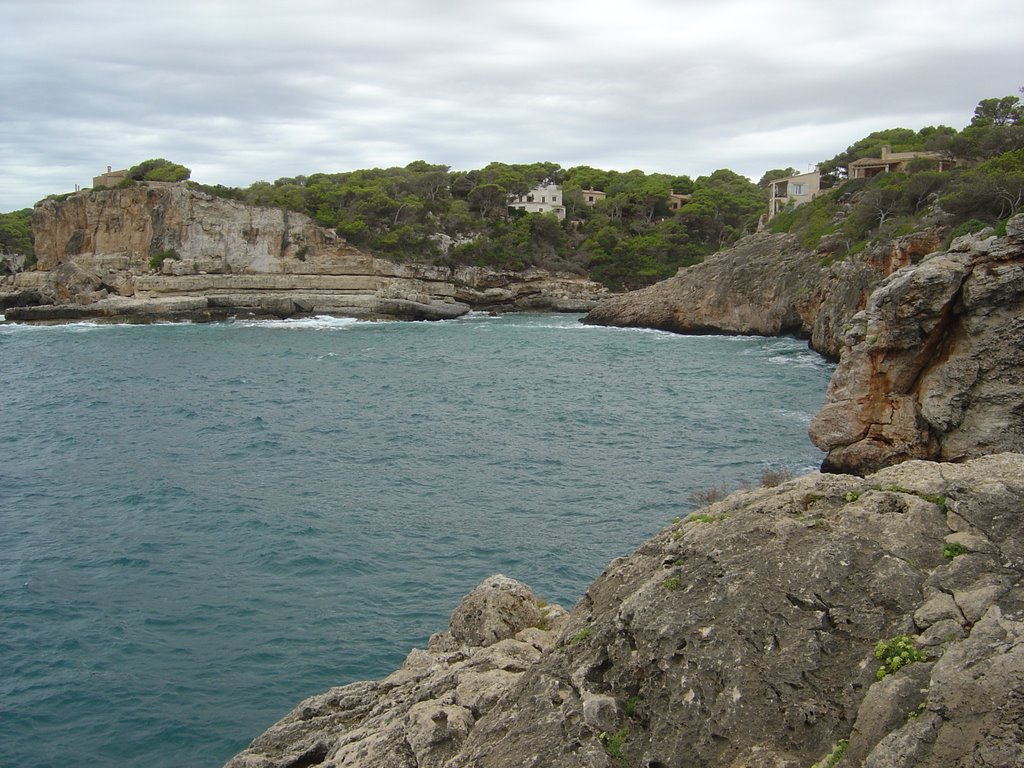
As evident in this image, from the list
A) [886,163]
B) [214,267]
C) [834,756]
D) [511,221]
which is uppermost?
[886,163]

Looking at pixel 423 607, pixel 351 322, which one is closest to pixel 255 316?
pixel 351 322

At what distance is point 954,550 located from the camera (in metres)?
5.34

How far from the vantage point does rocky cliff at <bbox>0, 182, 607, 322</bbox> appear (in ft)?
217

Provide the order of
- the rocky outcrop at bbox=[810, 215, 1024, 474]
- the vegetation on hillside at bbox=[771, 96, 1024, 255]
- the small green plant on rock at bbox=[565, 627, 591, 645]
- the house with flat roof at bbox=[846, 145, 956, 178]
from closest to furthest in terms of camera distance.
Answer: the small green plant on rock at bbox=[565, 627, 591, 645] < the rocky outcrop at bbox=[810, 215, 1024, 474] < the vegetation on hillside at bbox=[771, 96, 1024, 255] < the house with flat roof at bbox=[846, 145, 956, 178]

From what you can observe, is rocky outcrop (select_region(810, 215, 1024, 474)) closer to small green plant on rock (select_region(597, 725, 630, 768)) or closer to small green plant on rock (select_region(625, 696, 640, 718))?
small green plant on rock (select_region(625, 696, 640, 718))

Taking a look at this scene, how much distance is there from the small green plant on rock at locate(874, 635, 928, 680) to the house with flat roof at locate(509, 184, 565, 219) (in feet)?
281

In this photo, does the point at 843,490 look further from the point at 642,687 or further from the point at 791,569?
the point at 642,687

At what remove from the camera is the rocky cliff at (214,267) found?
66250mm

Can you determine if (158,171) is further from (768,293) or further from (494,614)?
(494,614)

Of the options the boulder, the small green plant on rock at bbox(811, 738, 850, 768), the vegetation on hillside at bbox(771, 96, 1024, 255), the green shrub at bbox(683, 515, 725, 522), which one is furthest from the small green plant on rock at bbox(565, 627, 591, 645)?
the vegetation on hillside at bbox(771, 96, 1024, 255)

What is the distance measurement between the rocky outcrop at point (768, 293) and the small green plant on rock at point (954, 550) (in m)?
35.0

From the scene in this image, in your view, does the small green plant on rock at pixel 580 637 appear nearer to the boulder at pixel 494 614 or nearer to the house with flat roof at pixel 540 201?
the boulder at pixel 494 614

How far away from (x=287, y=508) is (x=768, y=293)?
40.4m

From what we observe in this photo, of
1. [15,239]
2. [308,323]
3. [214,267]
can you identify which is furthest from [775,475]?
[15,239]
